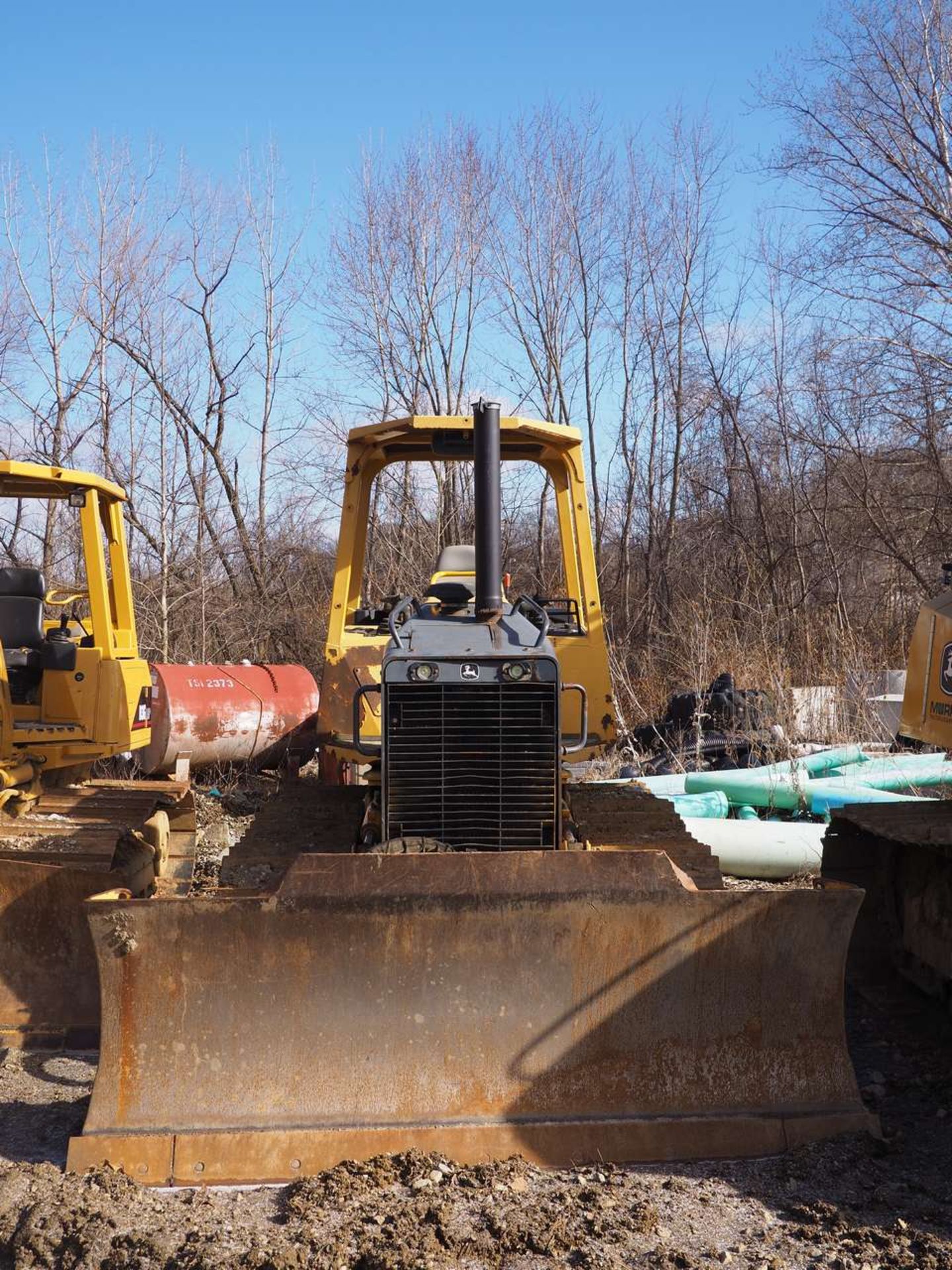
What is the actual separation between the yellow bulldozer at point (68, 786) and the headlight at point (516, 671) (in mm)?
2286

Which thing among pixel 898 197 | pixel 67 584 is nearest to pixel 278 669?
pixel 67 584

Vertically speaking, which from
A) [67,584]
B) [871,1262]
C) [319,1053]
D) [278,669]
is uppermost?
[67,584]

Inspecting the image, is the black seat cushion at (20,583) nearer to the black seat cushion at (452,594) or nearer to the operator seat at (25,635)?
the operator seat at (25,635)

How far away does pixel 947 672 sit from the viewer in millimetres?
5219

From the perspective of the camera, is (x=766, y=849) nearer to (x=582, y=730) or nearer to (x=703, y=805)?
(x=703, y=805)

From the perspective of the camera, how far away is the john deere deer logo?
5180mm

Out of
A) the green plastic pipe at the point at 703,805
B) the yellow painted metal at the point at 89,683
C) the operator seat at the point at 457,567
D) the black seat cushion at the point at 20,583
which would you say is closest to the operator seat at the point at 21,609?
the black seat cushion at the point at 20,583

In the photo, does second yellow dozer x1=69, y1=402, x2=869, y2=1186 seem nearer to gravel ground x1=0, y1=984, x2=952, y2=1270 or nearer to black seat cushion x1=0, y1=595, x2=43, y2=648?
gravel ground x1=0, y1=984, x2=952, y2=1270

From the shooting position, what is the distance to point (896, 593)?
1733 cm

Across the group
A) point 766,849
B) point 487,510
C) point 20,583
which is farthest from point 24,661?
point 766,849

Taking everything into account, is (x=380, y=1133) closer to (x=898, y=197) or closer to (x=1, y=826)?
(x=1, y=826)

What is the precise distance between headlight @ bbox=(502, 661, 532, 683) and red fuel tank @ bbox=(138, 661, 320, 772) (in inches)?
258

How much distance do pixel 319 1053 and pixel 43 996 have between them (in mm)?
2013

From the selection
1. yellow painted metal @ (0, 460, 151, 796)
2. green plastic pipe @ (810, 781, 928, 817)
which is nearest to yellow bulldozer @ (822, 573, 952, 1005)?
green plastic pipe @ (810, 781, 928, 817)
